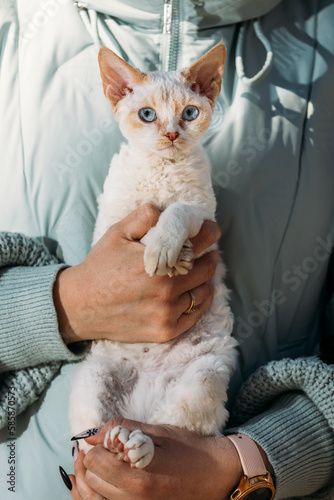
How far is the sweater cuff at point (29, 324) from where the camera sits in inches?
42.3

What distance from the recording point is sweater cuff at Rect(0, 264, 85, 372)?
3.52 feet

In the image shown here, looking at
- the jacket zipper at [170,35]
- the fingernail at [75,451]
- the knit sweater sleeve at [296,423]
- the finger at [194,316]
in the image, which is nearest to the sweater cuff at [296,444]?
the knit sweater sleeve at [296,423]

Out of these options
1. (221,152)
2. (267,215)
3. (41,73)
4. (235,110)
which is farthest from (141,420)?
(41,73)

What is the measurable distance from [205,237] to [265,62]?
547 mm

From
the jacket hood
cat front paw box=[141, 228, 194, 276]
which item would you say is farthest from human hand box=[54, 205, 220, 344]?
the jacket hood

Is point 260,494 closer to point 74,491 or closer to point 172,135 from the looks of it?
point 74,491

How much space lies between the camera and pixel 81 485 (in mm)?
963

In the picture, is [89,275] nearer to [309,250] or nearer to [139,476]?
[139,476]

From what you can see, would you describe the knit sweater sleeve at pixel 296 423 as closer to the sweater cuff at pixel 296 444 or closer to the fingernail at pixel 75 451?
the sweater cuff at pixel 296 444

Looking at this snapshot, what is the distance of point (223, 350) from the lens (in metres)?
1.13

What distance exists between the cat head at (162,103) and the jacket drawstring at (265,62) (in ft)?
0.48

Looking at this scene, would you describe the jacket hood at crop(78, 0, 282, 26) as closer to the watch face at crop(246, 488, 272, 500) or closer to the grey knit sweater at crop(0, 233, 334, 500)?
the grey knit sweater at crop(0, 233, 334, 500)

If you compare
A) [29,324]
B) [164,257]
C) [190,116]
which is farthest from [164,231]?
[29,324]

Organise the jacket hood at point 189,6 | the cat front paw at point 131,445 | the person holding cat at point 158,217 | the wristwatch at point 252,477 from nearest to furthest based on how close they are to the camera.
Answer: the cat front paw at point 131,445, the wristwatch at point 252,477, the person holding cat at point 158,217, the jacket hood at point 189,6
